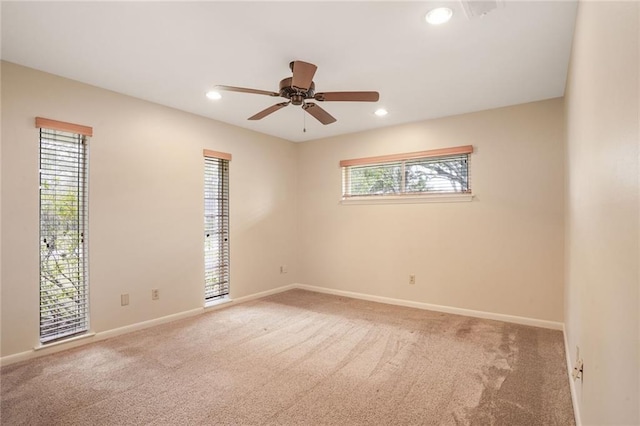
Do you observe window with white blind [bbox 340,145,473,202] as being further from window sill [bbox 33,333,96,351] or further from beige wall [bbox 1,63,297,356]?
window sill [bbox 33,333,96,351]

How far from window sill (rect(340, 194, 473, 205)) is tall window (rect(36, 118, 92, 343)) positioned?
3.34 metres

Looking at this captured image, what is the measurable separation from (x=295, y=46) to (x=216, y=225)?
2737mm

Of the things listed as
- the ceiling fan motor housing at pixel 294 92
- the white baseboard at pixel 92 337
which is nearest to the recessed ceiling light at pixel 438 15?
the ceiling fan motor housing at pixel 294 92

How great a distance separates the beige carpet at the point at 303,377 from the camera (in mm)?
2037

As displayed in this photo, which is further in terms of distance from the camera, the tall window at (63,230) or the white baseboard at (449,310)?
the white baseboard at (449,310)

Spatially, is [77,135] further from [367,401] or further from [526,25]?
[526,25]

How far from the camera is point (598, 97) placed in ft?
4.53

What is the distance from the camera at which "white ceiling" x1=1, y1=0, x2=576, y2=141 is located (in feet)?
6.70

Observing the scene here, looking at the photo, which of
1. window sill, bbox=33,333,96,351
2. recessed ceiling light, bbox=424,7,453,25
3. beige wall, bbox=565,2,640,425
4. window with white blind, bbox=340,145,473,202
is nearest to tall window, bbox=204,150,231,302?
window sill, bbox=33,333,96,351

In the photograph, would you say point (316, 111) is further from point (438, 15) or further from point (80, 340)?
point (80, 340)

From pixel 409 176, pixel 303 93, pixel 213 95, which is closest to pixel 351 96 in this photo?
pixel 303 93

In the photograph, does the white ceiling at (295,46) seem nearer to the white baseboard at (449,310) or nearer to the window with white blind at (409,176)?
the window with white blind at (409,176)

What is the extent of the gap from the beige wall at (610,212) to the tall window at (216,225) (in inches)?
152

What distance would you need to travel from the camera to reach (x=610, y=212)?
1.16m
